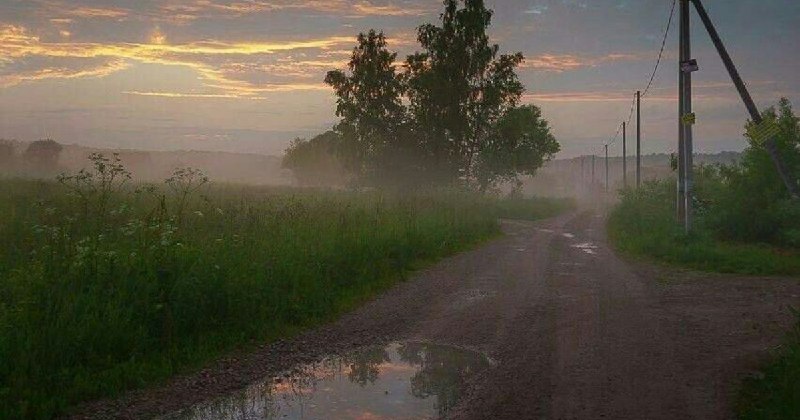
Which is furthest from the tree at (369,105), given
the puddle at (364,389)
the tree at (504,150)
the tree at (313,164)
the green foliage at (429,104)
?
the tree at (313,164)

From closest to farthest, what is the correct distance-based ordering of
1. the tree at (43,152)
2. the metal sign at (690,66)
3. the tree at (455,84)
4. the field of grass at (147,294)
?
the field of grass at (147,294) → the metal sign at (690,66) → the tree at (455,84) → the tree at (43,152)

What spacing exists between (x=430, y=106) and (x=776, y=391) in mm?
36558

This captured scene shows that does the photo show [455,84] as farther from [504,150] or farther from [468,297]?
[468,297]

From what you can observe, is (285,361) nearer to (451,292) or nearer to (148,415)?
(148,415)

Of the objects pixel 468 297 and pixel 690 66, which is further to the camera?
pixel 690 66

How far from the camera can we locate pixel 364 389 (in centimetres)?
633

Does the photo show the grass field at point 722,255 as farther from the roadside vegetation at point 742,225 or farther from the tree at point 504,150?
the tree at point 504,150

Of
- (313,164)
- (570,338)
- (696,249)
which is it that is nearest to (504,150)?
(696,249)

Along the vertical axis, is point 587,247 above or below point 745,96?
below

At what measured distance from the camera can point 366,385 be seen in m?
6.46

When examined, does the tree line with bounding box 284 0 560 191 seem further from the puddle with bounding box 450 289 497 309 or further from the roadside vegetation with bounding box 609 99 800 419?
the puddle with bounding box 450 289 497 309

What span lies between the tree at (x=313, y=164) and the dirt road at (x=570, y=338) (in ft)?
251

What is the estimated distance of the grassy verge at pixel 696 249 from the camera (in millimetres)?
14625

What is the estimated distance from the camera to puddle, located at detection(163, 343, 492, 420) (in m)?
5.64
